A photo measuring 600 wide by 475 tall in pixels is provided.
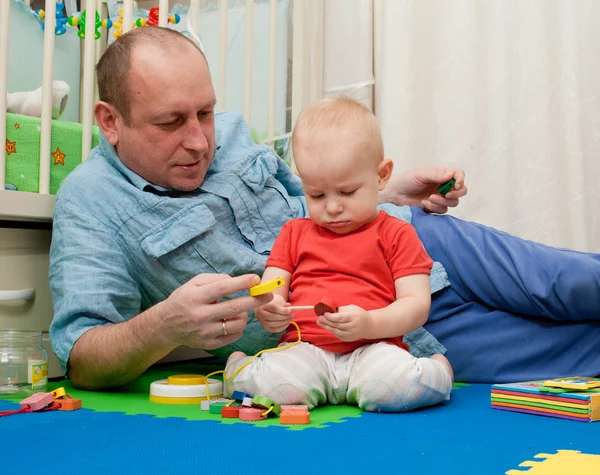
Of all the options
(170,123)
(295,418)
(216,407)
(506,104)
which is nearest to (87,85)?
(170,123)

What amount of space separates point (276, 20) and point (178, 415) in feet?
4.35

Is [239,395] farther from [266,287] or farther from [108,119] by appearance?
[108,119]

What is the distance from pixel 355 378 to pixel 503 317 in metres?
0.41

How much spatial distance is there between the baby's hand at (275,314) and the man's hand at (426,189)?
18.4 inches

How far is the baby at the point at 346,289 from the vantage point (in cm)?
111

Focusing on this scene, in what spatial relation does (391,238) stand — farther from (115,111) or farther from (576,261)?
(115,111)

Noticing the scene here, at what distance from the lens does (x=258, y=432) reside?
38.4 inches

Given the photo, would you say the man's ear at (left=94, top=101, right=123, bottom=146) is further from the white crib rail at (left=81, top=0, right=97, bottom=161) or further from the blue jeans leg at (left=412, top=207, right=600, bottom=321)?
the blue jeans leg at (left=412, top=207, right=600, bottom=321)

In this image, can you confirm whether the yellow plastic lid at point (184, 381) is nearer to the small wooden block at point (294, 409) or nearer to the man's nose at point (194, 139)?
the small wooden block at point (294, 409)

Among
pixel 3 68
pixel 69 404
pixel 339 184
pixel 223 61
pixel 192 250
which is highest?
pixel 223 61

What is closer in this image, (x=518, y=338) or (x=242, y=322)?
(x=242, y=322)

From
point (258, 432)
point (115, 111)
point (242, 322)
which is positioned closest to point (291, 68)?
point (115, 111)

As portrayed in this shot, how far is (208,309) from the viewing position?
1.06m

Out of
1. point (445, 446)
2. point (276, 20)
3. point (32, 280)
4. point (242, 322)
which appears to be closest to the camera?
point (445, 446)
